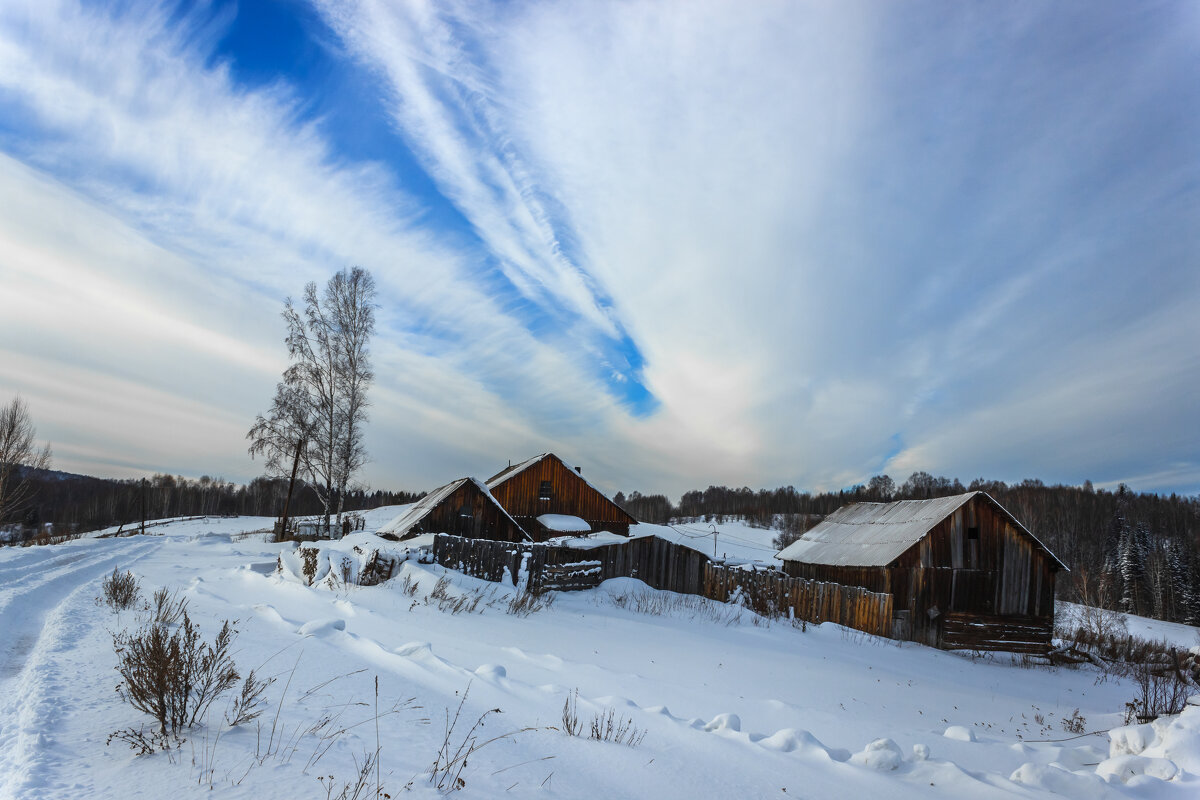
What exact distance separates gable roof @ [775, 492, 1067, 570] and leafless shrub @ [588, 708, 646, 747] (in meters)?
18.4

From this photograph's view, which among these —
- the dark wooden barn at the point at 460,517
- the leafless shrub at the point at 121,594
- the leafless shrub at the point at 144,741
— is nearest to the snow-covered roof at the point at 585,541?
the dark wooden barn at the point at 460,517

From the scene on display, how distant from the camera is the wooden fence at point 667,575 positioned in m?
14.7

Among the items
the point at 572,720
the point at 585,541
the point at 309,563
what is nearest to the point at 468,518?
the point at 585,541

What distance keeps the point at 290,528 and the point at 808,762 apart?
140ft

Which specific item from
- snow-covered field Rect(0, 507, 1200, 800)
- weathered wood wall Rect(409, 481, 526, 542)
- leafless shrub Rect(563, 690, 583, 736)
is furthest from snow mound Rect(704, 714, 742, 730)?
weathered wood wall Rect(409, 481, 526, 542)

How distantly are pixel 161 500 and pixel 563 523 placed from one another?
86270 mm

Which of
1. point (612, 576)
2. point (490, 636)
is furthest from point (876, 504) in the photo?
point (490, 636)

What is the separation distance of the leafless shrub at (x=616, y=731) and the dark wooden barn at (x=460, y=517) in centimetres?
1566

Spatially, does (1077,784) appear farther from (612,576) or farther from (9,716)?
(612,576)

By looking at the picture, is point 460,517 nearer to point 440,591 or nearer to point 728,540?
point 440,591

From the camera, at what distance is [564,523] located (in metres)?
28.0

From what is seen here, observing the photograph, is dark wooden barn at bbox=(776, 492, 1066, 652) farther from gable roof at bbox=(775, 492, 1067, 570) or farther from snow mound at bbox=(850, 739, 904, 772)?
snow mound at bbox=(850, 739, 904, 772)

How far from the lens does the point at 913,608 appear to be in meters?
20.2

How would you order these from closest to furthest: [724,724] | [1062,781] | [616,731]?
1. [1062,781]
2. [616,731]
3. [724,724]
